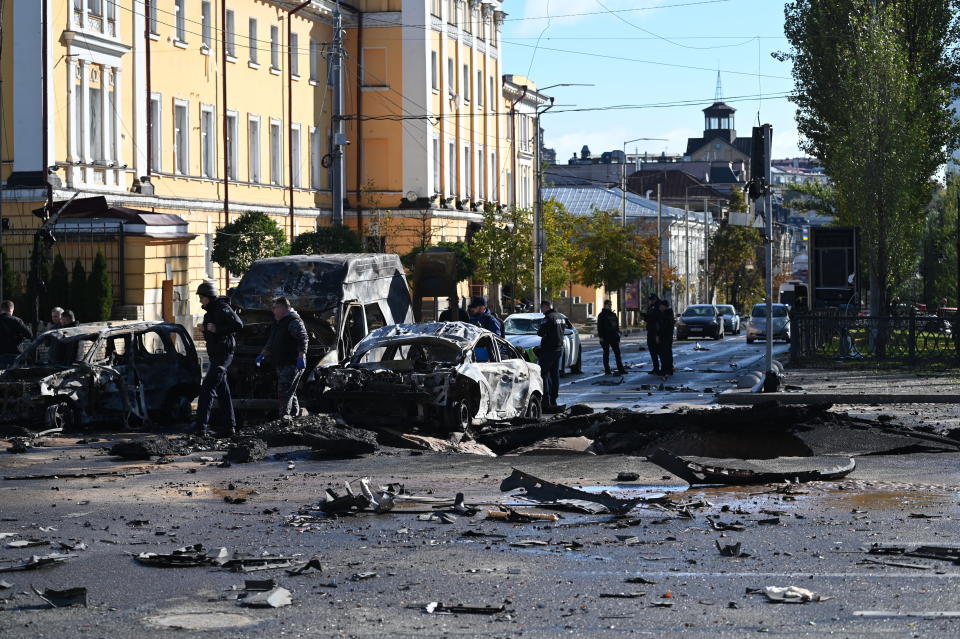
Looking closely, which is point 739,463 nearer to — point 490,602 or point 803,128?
point 490,602

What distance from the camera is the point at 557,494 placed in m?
12.2

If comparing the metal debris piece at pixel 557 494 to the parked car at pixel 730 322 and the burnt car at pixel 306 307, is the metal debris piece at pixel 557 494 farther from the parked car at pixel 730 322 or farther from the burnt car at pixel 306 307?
the parked car at pixel 730 322

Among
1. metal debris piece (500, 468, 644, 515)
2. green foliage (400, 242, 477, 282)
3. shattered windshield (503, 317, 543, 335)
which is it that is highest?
green foliage (400, 242, 477, 282)

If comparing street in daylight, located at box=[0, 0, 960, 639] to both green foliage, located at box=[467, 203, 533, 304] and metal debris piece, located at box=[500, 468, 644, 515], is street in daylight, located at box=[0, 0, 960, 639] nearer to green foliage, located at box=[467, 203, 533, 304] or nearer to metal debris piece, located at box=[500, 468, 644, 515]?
metal debris piece, located at box=[500, 468, 644, 515]

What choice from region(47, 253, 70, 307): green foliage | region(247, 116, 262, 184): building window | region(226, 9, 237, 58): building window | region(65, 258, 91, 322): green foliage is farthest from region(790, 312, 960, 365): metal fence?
region(247, 116, 262, 184): building window

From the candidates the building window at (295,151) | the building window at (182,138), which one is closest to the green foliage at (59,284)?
the building window at (182,138)

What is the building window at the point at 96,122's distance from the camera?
1652 inches

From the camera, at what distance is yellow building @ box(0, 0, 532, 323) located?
130 feet

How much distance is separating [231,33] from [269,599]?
46.0m

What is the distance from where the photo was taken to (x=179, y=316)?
44.1 metres

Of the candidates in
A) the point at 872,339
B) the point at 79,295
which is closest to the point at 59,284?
the point at 79,295

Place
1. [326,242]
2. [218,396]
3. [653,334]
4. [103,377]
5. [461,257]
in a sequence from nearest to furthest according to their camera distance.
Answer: [218,396] < [103,377] < [653,334] < [326,242] < [461,257]

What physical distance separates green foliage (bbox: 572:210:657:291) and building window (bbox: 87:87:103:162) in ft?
131

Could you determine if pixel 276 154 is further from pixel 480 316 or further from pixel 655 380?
pixel 480 316
